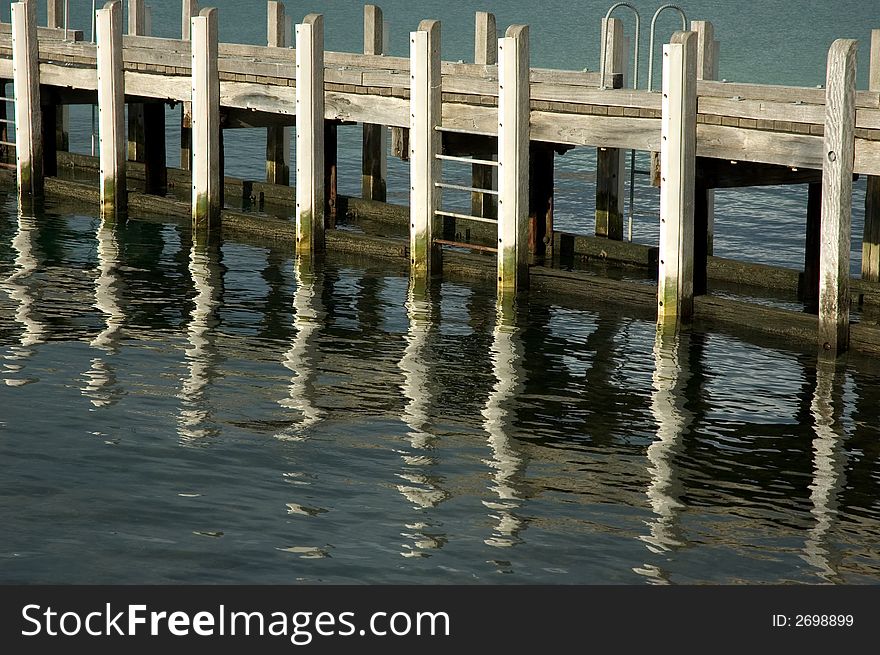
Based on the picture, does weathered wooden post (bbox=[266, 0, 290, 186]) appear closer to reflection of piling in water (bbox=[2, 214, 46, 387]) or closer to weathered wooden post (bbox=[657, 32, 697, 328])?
reflection of piling in water (bbox=[2, 214, 46, 387])

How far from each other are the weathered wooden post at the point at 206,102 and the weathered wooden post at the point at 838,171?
9039 mm

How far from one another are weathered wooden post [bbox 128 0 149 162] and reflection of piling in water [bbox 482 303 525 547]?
1210cm

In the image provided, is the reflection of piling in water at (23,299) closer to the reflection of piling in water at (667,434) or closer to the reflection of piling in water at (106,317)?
the reflection of piling in water at (106,317)

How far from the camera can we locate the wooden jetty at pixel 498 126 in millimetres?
14812

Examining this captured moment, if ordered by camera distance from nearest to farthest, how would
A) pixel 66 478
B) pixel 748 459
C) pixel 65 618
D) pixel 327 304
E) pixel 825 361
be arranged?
pixel 65 618, pixel 66 478, pixel 748 459, pixel 825 361, pixel 327 304

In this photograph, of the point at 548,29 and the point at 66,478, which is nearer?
the point at 66,478

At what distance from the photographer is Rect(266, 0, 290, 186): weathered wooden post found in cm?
2425

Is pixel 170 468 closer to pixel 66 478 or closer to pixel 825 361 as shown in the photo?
pixel 66 478

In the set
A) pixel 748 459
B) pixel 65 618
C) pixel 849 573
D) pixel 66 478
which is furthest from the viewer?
pixel 748 459

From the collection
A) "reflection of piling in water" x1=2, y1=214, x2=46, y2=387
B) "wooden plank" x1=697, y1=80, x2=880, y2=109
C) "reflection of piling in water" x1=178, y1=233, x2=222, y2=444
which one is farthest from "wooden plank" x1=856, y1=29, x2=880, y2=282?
"reflection of piling in water" x1=2, y1=214, x2=46, y2=387

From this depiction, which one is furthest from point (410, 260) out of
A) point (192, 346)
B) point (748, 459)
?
point (748, 459)

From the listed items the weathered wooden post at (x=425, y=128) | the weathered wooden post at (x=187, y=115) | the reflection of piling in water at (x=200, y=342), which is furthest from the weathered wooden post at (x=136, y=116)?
the weathered wooden post at (x=425, y=128)

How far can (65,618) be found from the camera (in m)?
8.62

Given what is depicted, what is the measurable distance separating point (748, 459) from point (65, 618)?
561 centimetres
